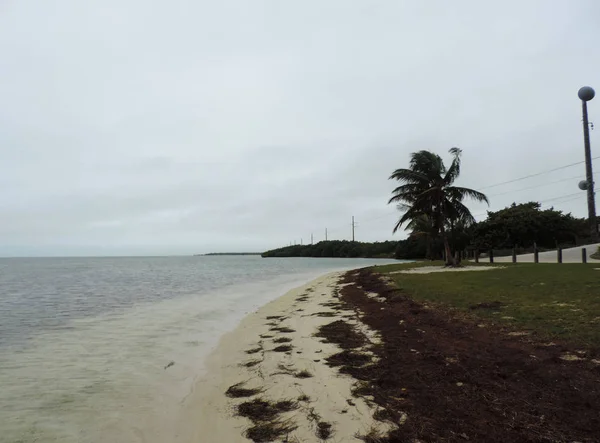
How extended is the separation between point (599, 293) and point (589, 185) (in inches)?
759

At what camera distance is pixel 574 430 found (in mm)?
4000

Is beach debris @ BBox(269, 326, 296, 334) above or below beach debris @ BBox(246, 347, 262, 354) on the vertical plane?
above

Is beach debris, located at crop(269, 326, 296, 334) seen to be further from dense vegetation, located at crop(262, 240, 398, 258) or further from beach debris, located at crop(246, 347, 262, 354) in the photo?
dense vegetation, located at crop(262, 240, 398, 258)

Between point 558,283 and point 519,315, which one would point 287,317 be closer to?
point 519,315

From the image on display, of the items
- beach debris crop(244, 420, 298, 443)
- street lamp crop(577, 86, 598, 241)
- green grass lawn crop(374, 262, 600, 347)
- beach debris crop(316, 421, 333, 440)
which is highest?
street lamp crop(577, 86, 598, 241)

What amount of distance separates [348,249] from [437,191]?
114 metres

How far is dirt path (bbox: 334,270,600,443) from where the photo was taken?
4.20 meters

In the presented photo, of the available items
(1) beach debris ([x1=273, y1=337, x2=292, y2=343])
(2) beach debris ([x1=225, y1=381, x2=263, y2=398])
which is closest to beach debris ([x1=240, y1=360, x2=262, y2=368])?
(2) beach debris ([x1=225, y1=381, x2=263, y2=398])

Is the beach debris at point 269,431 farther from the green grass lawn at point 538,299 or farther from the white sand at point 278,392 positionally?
the green grass lawn at point 538,299

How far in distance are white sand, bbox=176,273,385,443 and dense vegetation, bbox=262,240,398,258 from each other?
4383 inches

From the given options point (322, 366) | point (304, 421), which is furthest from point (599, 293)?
point (304, 421)

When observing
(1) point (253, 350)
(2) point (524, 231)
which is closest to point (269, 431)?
(1) point (253, 350)

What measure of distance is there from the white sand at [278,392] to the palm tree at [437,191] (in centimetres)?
2103

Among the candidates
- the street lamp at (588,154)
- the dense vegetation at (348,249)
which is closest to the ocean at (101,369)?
the street lamp at (588,154)
